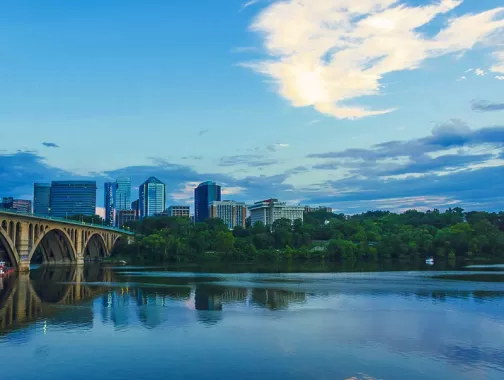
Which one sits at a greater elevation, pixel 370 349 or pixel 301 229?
pixel 301 229

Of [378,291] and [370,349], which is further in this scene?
[378,291]

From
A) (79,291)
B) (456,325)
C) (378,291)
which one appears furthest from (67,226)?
(456,325)

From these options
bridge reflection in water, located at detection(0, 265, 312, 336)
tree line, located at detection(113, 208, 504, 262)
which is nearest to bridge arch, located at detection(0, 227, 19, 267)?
bridge reflection in water, located at detection(0, 265, 312, 336)

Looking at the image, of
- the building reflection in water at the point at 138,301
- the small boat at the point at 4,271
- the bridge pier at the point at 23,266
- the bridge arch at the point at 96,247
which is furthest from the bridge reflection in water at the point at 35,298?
the bridge arch at the point at 96,247

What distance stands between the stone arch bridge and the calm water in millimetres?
29537

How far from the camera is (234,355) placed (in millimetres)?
25344

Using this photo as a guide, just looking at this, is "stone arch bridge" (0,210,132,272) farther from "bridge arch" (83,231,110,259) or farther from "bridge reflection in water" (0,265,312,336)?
"bridge reflection in water" (0,265,312,336)

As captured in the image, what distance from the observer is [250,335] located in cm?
3000

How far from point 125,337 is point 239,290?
26.0 meters

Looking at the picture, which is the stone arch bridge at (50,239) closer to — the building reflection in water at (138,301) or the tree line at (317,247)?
the tree line at (317,247)

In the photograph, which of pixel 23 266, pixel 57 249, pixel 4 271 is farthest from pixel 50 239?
pixel 4 271

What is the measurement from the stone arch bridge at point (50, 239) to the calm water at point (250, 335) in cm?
2954

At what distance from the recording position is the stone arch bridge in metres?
79.1

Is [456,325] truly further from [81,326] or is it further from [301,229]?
[301,229]
